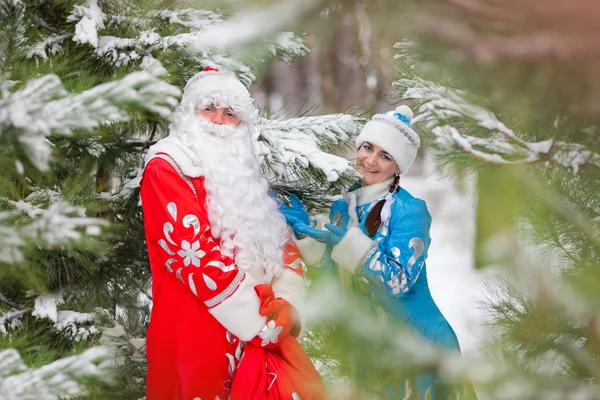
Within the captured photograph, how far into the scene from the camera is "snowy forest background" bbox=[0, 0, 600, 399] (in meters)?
0.44

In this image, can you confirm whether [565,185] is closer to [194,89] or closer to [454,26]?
[454,26]

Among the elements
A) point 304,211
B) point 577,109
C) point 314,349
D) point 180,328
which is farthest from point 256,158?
point 577,109

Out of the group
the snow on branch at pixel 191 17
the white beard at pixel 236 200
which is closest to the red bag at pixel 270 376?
the white beard at pixel 236 200

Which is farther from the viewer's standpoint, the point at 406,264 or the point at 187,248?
the point at 406,264

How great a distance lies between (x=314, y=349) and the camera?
0.67 meters

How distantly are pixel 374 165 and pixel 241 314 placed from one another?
0.68 m

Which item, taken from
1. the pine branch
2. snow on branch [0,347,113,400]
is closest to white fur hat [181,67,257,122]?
the pine branch

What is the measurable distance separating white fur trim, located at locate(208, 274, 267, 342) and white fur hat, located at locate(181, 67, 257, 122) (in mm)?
572

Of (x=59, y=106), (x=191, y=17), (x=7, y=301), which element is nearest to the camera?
(x=59, y=106)

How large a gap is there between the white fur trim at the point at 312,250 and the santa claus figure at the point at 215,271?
0.22 feet

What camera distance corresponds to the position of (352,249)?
198cm

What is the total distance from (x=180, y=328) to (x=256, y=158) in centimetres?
60

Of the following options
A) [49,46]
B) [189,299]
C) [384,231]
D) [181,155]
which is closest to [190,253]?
[189,299]

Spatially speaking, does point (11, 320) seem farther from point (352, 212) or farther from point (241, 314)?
point (352, 212)
